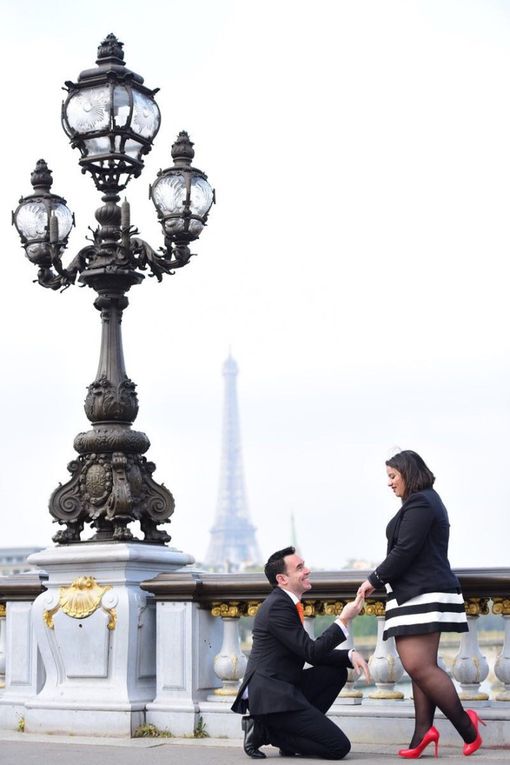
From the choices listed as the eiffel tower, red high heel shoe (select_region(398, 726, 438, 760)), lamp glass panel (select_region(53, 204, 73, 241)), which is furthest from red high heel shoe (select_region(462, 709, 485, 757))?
the eiffel tower

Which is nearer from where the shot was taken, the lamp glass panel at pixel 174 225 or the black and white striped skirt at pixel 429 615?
the black and white striped skirt at pixel 429 615

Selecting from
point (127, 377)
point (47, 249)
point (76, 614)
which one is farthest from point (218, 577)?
point (47, 249)

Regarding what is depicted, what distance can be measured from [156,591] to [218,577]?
0.46m

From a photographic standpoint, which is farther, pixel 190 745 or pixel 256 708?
pixel 190 745

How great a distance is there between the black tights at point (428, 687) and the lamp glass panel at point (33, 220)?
181 inches

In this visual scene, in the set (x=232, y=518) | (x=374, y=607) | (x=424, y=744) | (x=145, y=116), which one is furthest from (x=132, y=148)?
(x=232, y=518)

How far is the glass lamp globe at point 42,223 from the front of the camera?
11.0 metres

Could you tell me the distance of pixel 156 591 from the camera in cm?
1011

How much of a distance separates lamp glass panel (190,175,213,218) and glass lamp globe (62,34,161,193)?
1.77 ft

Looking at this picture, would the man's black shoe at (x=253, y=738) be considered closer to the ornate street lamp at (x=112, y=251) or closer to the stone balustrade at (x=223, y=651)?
the stone balustrade at (x=223, y=651)

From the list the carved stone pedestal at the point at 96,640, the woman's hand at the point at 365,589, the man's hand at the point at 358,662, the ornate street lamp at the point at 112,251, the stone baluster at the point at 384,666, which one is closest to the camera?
the man's hand at the point at 358,662

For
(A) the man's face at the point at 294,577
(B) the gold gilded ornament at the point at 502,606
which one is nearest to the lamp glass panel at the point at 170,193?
(A) the man's face at the point at 294,577

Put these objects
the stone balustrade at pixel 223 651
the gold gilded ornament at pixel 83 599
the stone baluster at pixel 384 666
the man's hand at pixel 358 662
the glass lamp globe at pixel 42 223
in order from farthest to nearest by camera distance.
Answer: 1. the glass lamp globe at pixel 42 223
2. the gold gilded ornament at pixel 83 599
3. the stone baluster at pixel 384 666
4. the stone balustrade at pixel 223 651
5. the man's hand at pixel 358 662

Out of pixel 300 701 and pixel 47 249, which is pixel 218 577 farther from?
pixel 47 249
